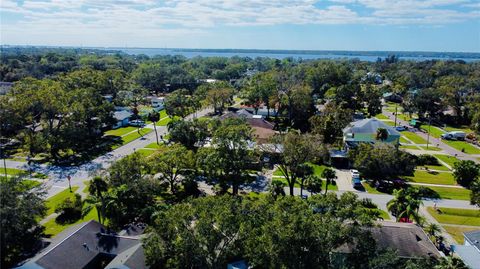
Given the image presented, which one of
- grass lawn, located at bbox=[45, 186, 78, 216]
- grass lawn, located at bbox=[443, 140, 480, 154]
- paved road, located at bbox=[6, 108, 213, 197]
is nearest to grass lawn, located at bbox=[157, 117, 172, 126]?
paved road, located at bbox=[6, 108, 213, 197]

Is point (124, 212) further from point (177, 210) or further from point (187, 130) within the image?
point (187, 130)

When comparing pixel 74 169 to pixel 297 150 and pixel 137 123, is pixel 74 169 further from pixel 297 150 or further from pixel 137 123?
pixel 297 150

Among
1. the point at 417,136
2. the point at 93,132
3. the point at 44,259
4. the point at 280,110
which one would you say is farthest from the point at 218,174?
the point at 417,136

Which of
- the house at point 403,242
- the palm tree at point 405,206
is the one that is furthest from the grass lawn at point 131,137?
the house at point 403,242

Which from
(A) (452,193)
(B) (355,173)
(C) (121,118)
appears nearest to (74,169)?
(C) (121,118)

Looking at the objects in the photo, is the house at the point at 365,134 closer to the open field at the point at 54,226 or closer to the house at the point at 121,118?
the open field at the point at 54,226

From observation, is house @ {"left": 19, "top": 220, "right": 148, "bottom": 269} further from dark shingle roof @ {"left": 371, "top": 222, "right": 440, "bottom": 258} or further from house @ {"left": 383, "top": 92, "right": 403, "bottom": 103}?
house @ {"left": 383, "top": 92, "right": 403, "bottom": 103}
